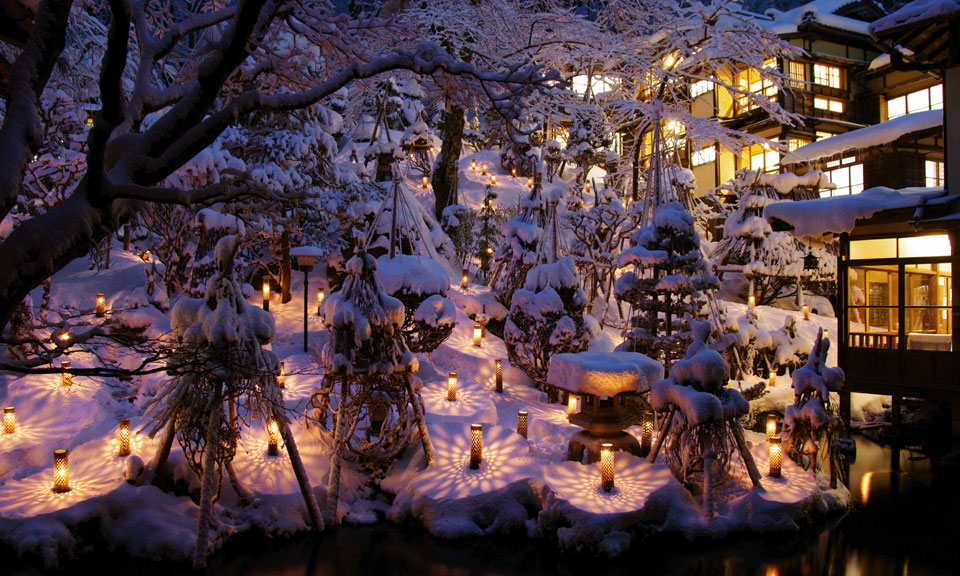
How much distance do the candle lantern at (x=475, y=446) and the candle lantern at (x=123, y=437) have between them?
4.10m

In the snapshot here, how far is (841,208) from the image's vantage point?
10.9 meters

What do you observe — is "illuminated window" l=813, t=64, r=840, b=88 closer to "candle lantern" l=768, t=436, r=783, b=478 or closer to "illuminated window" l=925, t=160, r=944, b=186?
"illuminated window" l=925, t=160, r=944, b=186

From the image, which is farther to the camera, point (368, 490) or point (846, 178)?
point (846, 178)

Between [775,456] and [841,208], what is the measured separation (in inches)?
216

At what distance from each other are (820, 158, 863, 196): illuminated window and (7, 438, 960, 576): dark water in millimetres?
14417

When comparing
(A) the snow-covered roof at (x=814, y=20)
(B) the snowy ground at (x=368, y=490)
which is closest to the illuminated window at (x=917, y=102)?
(A) the snow-covered roof at (x=814, y=20)

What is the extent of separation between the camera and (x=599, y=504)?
692 cm

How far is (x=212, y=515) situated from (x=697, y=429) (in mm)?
5644

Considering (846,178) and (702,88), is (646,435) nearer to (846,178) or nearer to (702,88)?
(846,178)

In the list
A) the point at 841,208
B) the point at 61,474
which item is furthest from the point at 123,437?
the point at 841,208

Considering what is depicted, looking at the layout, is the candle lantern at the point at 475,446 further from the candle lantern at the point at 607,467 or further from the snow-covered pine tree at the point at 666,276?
the snow-covered pine tree at the point at 666,276

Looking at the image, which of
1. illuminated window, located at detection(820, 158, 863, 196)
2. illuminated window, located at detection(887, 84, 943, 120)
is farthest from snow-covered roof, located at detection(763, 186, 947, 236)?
illuminated window, located at detection(887, 84, 943, 120)

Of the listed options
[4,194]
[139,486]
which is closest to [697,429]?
[139,486]

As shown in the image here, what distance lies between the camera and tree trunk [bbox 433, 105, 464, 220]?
15.8 m
